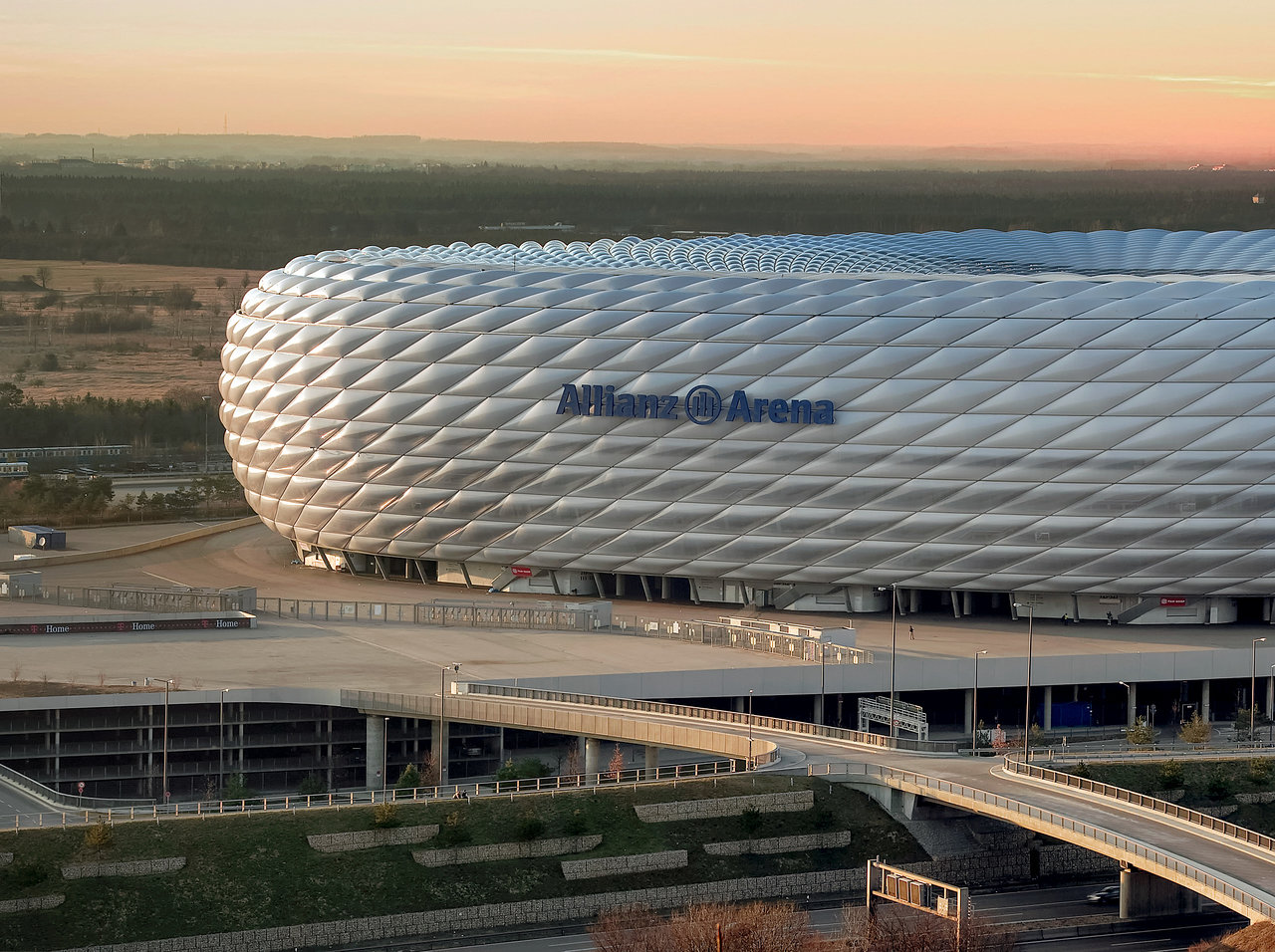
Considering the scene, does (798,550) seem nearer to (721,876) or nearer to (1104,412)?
(1104,412)

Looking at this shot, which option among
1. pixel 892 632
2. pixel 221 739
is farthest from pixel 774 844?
pixel 892 632

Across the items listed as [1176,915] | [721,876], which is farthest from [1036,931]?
[721,876]

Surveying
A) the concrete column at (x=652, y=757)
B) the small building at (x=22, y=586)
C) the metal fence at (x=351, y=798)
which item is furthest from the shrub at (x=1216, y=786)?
the small building at (x=22, y=586)

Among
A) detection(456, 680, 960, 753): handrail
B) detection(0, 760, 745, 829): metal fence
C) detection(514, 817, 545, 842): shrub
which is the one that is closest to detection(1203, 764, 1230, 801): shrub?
detection(456, 680, 960, 753): handrail

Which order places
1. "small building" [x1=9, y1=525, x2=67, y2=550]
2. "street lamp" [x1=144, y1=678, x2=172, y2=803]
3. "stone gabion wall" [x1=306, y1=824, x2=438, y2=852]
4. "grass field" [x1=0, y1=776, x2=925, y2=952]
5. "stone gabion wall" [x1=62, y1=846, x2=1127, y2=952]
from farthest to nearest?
"small building" [x1=9, y1=525, x2=67, y2=550], "street lamp" [x1=144, y1=678, x2=172, y2=803], "stone gabion wall" [x1=306, y1=824, x2=438, y2=852], "grass field" [x1=0, y1=776, x2=925, y2=952], "stone gabion wall" [x1=62, y1=846, x2=1127, y2=952]

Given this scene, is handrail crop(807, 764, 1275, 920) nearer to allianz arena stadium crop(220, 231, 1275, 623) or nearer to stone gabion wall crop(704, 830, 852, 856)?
stone gabion wall crop(704, 830, 852, 856)

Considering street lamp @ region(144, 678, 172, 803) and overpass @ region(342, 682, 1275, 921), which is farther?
street lamp @ region(144, 678, 172, 803)

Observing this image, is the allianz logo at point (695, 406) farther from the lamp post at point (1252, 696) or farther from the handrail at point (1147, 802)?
the handrail at point (1147, 802)

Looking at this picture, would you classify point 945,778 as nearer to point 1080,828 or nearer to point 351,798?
point 1080,828
